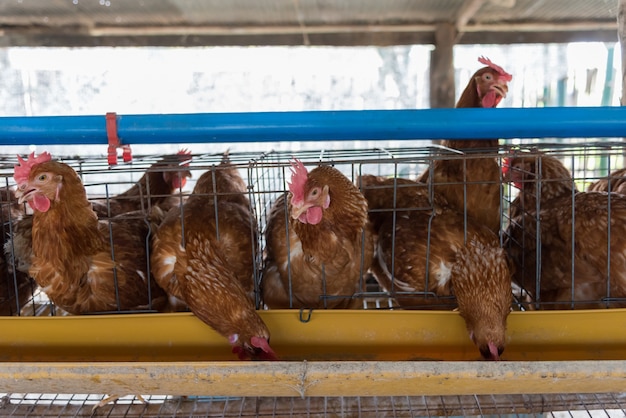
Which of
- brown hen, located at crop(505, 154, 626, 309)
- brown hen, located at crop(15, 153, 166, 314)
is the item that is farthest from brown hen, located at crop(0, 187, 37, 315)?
brown hen, located at crop(505, 154, 626, 309)

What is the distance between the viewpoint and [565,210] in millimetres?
1329

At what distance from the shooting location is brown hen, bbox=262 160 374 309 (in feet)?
3.77

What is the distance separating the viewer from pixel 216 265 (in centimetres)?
120

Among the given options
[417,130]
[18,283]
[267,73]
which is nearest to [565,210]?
[417,130]

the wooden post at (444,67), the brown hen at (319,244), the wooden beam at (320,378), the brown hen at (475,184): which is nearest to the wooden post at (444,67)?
the wooden post at (444,67)

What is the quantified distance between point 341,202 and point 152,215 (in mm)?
655

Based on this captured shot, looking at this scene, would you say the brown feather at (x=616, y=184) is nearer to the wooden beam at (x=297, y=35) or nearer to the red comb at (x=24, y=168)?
the red comb at (x=24, y=168)

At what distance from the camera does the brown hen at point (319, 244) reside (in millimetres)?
1149

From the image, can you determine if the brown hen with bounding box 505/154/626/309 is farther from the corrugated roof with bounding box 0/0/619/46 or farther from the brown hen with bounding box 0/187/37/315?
the corrugated roof with bounding box 0/0/619/46

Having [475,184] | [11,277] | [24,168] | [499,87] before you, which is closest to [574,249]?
[475,184]

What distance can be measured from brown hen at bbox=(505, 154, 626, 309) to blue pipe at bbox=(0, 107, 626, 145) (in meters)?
0.22

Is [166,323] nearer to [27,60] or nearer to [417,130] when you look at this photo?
[417,130]

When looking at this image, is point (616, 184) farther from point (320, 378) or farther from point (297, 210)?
point (320, 378)

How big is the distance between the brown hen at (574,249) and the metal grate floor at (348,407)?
10.4 inches
